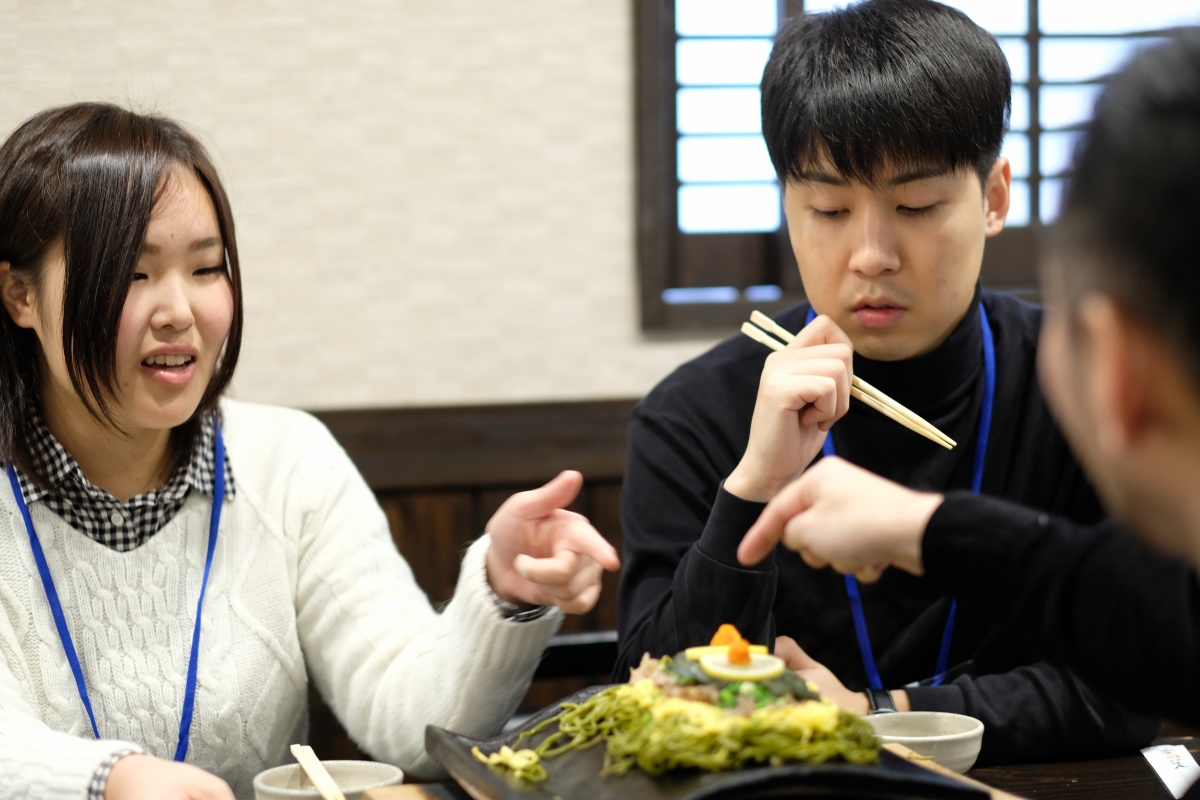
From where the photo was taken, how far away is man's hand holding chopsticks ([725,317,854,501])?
5.01ft

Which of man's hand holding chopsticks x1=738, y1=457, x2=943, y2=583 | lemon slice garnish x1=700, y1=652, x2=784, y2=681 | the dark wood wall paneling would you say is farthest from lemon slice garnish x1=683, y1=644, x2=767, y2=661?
the dark wood wall paneling

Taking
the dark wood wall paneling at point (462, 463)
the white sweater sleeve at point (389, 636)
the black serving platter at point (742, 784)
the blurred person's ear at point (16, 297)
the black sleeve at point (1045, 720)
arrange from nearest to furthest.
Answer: the black serving platter at point (742, 784) < the black sleeve at point (1045, 720) < the white sweater sleeve at point (389, 636) < the blurred person's ear at point (16, 297) < the dark wood wall paneling at point (462, 463)

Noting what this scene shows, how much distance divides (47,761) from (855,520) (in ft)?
3.28

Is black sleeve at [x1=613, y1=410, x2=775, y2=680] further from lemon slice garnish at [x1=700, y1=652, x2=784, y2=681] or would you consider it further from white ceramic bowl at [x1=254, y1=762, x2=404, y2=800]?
white ceramic bowl at [x1=254, y1=762, x2=404, y2=800]

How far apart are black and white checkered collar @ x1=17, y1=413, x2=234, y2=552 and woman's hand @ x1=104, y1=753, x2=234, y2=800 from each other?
508 mm

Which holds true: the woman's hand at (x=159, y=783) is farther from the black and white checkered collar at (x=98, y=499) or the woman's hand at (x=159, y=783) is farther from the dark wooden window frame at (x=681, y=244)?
the dark wooden window frame at (x=681, y=244)

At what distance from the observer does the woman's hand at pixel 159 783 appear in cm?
134

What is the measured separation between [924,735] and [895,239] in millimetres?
694

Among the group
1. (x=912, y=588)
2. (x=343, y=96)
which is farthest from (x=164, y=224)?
(x=343, y=96)

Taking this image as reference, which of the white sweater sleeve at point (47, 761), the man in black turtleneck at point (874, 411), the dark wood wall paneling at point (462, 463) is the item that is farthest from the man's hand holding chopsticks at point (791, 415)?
the dark wood wall paneling at point (462, 463)

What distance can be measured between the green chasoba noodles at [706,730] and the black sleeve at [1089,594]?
0.59ft

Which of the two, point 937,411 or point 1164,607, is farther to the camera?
point 937,411

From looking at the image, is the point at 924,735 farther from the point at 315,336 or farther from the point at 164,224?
the point at 315,336

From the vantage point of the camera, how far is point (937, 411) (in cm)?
188
